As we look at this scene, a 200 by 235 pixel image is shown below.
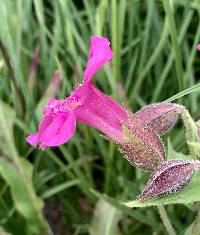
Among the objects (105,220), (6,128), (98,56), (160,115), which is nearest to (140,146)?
(160,115)

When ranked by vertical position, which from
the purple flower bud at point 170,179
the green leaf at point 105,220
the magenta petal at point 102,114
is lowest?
the green leaf at point 105,220

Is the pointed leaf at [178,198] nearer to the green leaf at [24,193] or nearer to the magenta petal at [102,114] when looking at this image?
the magenta petal at [102,114]

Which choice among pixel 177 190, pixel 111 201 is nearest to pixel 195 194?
pixel 177 190

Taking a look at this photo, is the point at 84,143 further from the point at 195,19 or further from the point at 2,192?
the point at 195,19

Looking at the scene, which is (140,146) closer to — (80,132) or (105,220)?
(105,220)

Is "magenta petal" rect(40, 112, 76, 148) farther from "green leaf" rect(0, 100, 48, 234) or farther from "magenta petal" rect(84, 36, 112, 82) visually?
"green leaf" rect(0, 100, 48, 234)

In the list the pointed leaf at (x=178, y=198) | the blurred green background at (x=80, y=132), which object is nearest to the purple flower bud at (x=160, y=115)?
the pointed leaf at (x=178, y=198)

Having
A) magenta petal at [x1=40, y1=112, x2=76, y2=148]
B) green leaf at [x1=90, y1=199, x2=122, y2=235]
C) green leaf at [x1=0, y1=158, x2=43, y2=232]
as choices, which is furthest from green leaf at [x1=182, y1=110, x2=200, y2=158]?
green leaf at [x1=0, y1=158, x2=43, y2=232]
